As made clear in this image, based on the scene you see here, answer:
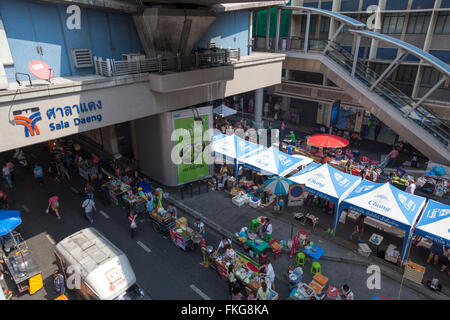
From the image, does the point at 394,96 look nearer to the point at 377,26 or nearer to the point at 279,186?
the point at 377,26

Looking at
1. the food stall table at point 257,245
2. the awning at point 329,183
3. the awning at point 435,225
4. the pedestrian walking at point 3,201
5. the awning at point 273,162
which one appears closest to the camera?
the awning at point 435,225

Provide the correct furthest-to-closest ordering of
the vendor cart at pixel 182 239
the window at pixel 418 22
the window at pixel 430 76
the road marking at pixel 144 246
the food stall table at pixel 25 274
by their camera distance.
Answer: the window at pixel 430 76
the window at pixel 418 22
the road marking at pixel 144 246
the vendor cart at pixel 182 239
the food stall table at pixel 25 274

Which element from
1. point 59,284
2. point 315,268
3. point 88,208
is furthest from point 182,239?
point 315,268

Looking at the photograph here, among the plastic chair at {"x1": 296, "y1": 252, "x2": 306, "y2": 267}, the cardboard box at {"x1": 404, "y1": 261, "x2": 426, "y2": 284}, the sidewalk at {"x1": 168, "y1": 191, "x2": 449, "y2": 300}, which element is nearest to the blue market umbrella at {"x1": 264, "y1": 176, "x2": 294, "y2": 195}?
the sidewalk at {"x1": 168, "y1": 191, "x2": 449, "y2": 300}

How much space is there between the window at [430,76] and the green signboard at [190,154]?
2029 cm

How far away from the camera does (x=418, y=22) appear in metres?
26.7

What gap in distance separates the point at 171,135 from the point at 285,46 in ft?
50.4

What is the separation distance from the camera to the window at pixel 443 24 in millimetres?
25075

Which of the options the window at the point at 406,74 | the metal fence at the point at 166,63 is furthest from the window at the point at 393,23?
the metal fence at the point at 166,63

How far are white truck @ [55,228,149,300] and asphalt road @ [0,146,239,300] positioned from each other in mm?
1368

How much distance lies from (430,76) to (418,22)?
4858 mm

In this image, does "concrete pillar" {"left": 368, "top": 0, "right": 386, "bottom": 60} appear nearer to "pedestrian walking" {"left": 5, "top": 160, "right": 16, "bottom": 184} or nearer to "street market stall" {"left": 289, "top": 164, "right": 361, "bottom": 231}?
"street market stall" {"left": 289, "top": 164, "right": 361, "bottom": 231}

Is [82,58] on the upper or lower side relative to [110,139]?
upper

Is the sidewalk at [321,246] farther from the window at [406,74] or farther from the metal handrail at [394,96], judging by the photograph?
the window at [406,74]
